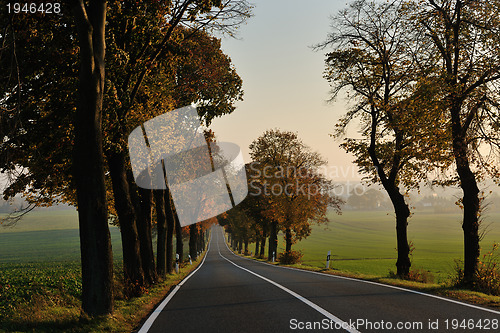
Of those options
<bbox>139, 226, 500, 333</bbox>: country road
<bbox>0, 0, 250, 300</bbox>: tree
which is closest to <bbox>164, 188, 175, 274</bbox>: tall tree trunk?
<bbox>0, 0, 250, 300</bbox>: tree

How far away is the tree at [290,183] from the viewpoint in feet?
116

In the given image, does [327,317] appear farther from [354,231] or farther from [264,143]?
[354,231]

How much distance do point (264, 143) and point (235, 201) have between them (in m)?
9.28

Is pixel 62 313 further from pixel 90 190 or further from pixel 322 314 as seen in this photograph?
pixel 322 314

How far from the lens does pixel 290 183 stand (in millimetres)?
37000

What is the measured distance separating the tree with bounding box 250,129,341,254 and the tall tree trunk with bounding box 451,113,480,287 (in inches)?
886

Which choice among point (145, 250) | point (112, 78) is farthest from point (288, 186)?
point (112, 78)

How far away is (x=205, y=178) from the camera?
3086 centimetres

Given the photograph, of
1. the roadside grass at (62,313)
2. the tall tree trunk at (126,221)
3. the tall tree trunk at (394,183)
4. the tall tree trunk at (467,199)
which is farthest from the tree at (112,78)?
the tall tree trunk at (394,183)

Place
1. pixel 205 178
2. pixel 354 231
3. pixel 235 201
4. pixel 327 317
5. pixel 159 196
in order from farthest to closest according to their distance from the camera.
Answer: pixel 354 231 → pixel 235 201 → pixel 205 178 → pixel 159 196 → pixel 327 317

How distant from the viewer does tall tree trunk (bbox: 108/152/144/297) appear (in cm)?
1088

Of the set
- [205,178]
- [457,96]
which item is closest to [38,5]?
[457,96]

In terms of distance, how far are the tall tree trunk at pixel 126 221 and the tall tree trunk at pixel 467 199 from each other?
9.85m

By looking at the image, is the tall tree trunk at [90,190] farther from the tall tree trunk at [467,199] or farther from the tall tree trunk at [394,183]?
the tall tree trunk at [394,183]
